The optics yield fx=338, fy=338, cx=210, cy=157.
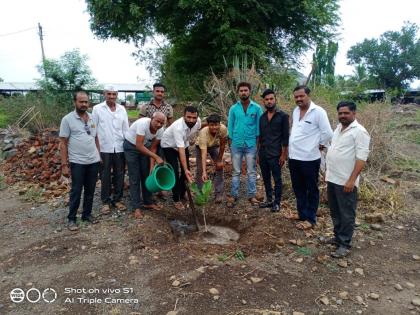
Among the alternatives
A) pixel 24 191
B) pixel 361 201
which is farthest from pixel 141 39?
pixel 361 201

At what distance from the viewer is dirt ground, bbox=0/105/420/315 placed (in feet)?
9.14

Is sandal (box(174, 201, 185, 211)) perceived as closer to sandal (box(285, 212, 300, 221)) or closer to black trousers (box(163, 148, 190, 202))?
black trousers (box(163, 148, 190, 202))

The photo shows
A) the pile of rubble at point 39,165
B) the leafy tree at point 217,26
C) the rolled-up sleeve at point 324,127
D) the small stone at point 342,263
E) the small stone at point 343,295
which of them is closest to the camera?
the small stone at point 343,295

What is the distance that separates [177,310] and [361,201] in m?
3.50

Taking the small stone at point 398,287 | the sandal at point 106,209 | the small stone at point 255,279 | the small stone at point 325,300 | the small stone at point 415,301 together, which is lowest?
the small stone at point 415,301

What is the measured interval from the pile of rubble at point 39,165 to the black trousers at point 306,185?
3.88m

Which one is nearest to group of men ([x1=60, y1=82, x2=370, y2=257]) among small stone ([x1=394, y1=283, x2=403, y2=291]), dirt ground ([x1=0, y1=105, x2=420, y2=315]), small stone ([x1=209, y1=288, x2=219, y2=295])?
dirt ground ([x1=0, y1=105, x2=420, y2=315])

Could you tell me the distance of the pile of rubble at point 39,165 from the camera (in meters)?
6.13

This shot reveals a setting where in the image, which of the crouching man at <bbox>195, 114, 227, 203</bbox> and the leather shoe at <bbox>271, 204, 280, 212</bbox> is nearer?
the crouching man at <bbox>195, 114, 227, 203</bbox>

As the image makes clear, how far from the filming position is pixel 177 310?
2670mm

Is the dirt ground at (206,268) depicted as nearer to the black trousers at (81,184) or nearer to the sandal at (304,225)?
the sandal at (304,225)

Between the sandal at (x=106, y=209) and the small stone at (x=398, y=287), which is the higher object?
the sandal at (x=106, y=209)

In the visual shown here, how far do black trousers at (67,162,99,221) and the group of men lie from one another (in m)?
0.01

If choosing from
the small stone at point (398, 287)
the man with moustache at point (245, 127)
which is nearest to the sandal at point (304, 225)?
the man with moustache at point (245, 127)
